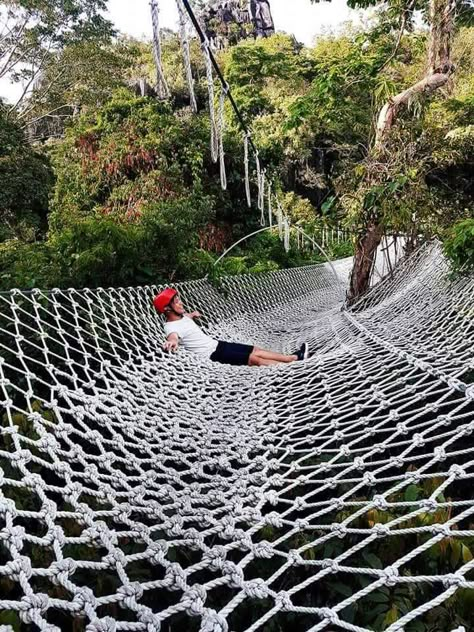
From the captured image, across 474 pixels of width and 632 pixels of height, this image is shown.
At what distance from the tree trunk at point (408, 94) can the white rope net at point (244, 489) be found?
4.71 feet

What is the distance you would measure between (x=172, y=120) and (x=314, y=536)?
6766mm

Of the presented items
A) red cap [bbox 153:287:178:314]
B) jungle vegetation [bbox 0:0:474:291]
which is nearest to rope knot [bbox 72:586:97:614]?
red cap [bbox 153:287:178:314]

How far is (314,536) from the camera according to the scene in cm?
84

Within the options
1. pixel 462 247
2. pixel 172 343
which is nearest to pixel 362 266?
A: pixel 462 247

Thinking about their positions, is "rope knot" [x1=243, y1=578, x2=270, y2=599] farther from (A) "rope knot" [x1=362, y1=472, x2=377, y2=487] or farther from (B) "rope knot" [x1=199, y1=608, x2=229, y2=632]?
(A) "rope knot" [x1=362, y1=472, x2=377, y2=487]

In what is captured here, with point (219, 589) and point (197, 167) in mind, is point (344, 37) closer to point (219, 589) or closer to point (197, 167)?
point (197, 167)

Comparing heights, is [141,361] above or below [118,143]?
below

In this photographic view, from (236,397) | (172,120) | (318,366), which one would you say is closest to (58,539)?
(236,397)

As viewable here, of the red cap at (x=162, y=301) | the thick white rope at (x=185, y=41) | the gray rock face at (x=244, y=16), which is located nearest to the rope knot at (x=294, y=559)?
the thick white rope at (x=185, y=41)

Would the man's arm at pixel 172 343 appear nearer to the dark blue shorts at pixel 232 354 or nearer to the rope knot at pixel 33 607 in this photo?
the dark blue shorts at pixel 232 354

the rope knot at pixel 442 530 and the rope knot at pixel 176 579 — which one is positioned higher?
the rope knot at pixel 442 530

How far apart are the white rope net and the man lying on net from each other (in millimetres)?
193

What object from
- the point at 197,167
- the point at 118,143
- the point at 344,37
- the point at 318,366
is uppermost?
the point at 344,37

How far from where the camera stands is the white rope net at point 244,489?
625 mm
